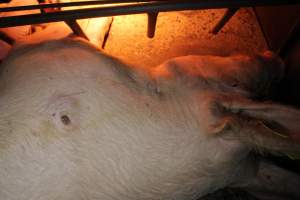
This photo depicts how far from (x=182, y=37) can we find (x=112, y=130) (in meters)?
1.54

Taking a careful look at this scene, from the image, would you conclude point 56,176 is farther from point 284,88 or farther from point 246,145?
point 284,88

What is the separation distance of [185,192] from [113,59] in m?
0.76

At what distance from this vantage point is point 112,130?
1331mm

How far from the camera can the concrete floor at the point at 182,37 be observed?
2561mm

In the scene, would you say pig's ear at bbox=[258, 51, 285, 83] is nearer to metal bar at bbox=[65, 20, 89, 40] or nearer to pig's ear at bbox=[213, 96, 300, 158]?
pig's ear at bbox=[213, 96, 300, 158]

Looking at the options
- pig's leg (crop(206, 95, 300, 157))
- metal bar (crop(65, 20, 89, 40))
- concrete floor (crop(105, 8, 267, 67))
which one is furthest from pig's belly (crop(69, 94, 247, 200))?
concrete floor (crop(105, 8, 267, 67))

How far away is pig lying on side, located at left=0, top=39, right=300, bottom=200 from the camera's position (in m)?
1.25

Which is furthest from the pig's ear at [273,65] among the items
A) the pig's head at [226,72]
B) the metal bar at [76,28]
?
the metal bar at [76,28]

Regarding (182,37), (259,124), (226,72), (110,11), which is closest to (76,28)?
(110,11)

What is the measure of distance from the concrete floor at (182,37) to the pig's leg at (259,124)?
1.13m

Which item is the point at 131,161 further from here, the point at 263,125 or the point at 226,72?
the point at 226,72

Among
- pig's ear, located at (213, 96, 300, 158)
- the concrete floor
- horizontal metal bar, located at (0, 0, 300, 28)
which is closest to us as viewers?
pig's ear, located at (213, 96, 300, 158)

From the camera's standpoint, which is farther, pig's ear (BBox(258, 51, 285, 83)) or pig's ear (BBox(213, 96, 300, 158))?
pig's ear (BBox(258, 51, 285, 83))

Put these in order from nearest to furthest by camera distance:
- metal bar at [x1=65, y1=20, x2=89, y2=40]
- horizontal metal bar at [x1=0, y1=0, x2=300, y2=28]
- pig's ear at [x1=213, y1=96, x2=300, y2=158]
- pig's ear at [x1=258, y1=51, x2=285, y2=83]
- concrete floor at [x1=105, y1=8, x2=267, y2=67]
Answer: pig's ear at [x1=213, y1=96, x2=300, y2=158], horizontal metal bar at [x1=0, y1=0, x2=300, y2=28], metal bar at [x1=65, y1=20, x2=89, y2=40], pig's ear at [x1=258, y1=51, x2=285, y2=83], concrete floor at [x1=105, y1=8, x2=267, y2=67]
